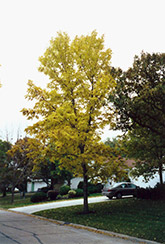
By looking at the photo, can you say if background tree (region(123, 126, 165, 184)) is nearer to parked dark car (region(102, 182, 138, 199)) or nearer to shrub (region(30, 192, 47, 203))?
parked dark car (region(102, 182, 138, 199))

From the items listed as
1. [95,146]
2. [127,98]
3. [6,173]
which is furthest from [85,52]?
[6,173]

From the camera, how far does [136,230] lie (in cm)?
984

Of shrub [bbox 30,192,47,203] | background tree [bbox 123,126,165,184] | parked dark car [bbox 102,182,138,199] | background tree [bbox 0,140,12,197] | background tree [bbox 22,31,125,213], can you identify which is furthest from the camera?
background tree [bbox 0,140,12,197]

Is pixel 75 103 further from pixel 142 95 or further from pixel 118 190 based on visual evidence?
pixel 118 190

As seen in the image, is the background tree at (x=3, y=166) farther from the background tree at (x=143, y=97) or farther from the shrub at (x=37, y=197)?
the background tree at (x=143, y=97)

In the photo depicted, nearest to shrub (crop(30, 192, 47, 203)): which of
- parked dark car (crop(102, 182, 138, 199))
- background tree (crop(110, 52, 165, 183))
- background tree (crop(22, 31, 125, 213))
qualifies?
parked dark car (crop(102, 182, 138, 199))

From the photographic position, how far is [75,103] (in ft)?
50.0

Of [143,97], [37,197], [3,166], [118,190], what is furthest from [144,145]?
[3,166]

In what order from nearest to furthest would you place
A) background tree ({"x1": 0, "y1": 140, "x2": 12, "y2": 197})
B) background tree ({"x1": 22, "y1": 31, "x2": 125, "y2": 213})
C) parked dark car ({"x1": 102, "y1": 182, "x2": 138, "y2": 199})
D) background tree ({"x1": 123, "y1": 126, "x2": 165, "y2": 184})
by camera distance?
background tree ({"x1": 22, "y1": 31, "x2": 125, "y2": 213})
background tree ({"x1": 123, "y1": 126, "x2": 165, "y2": 184})
parked dark car ({"x1": 102, "y1": 182, "x2": 138, "y2": 199})
background tree ({"x1": 0, "y1": 140, "x2": 12, "y2": 197})

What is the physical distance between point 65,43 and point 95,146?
6977 mm

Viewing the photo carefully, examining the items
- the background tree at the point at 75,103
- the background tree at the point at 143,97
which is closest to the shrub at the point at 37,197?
the background tree at the point at 75,103

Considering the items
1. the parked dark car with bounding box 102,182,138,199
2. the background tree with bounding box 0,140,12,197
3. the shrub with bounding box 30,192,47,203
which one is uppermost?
the background tree with bounding box 0,140,12,197

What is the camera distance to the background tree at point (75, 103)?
14094 mm

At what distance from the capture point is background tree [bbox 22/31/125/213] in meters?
14.1
